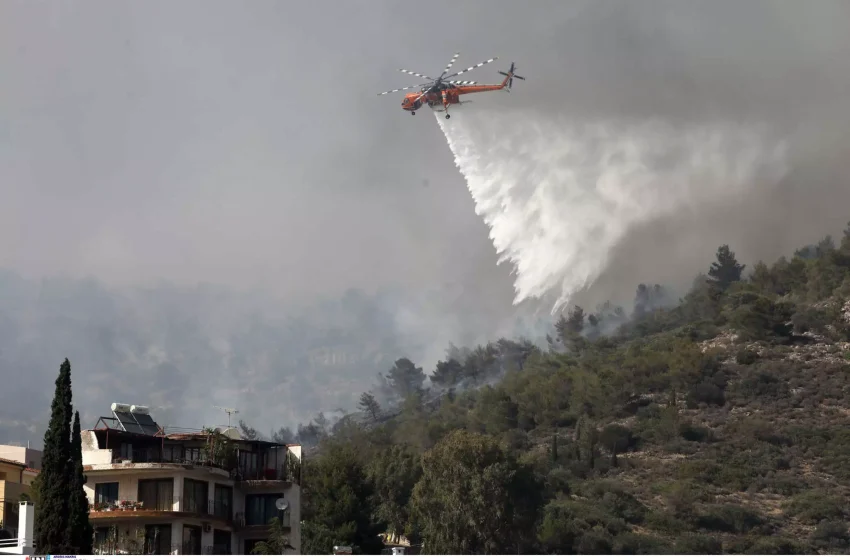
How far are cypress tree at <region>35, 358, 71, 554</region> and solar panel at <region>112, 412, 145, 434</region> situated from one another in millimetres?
15448

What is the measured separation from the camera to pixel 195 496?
6688cm

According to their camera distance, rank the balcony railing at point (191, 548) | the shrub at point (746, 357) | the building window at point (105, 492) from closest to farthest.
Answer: the balcony railing at point (191, 548)
the building window at point (105, 492)
the shrub at point (746, 357)

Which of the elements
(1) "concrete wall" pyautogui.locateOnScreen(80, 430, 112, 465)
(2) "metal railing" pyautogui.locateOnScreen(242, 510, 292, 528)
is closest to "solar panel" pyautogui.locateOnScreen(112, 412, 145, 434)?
(1) "concrete wall" pyautogui.locateOnScreen(80, 430, 112, 465)

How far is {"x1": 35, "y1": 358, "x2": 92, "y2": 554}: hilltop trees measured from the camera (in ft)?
165

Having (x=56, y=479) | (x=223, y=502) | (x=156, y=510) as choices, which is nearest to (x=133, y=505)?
(x=156, y=510)

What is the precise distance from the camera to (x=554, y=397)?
530 ft

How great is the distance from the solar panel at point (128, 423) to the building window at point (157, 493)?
4.18 metres

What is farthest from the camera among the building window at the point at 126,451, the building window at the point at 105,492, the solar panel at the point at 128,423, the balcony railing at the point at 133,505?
the solar panel at the point at 128,423

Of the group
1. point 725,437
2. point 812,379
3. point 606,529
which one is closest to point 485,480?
point 606,529

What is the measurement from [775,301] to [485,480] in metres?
88.0

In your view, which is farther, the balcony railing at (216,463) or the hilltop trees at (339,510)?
the hilltop trees at (339,510)

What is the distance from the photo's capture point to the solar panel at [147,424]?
231ft

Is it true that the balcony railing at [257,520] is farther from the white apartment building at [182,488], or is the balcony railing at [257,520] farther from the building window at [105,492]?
the building window at [105,492]

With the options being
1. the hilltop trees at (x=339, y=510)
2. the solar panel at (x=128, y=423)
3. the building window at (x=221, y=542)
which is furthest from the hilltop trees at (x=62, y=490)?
the hilltop trees at (x=339, y=510)
